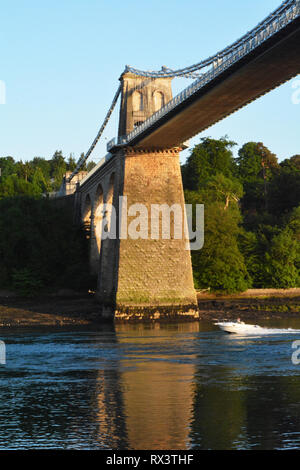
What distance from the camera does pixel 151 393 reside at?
18.8 metres

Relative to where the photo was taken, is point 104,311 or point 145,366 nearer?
point 145,366

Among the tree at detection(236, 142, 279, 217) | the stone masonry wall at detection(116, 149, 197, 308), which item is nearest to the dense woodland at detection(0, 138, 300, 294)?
the tree at detection(236, 142, 279, 217)

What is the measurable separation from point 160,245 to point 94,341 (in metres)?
10.7

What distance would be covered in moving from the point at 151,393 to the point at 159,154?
23099mm

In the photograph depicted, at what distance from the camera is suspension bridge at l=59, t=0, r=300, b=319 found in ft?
101

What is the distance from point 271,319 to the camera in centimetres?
3869

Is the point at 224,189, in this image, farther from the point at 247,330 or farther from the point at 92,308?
the point at 247,330

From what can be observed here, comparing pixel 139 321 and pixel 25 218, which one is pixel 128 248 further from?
pixel 25 218

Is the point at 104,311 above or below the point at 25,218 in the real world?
below

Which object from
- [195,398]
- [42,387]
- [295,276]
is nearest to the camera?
[195,398]

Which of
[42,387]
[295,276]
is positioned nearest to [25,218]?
[295,276]

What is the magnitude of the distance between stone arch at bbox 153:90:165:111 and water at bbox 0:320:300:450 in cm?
1679

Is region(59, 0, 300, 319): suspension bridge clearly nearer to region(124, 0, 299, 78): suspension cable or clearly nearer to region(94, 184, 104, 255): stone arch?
region(124, 0, 299, 78): suspension cable
